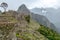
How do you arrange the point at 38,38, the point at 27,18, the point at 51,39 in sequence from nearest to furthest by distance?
1. the point at 38,38
2. the point at 51,39
3. the point at 27,18

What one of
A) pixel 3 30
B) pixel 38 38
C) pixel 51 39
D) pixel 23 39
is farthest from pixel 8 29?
pixel 51 39

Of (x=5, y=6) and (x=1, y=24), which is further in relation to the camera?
(x=5, y=6)

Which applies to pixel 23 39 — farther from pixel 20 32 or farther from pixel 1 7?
pixel 1 7

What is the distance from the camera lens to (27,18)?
45.6 m

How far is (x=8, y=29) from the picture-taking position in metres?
27.0

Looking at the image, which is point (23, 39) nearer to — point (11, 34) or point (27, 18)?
point (11, 34)

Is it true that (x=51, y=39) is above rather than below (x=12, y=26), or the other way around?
below

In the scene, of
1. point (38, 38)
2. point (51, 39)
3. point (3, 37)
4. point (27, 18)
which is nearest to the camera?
point (3, 37)

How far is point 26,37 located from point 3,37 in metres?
5.94

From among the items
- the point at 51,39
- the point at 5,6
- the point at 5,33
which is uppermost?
the point at 5,6

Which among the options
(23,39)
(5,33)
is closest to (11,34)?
(5,33)

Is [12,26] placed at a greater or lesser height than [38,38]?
greater

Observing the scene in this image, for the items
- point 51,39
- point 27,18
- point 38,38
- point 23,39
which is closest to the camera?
point 23,39

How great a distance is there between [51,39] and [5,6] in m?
11.2
